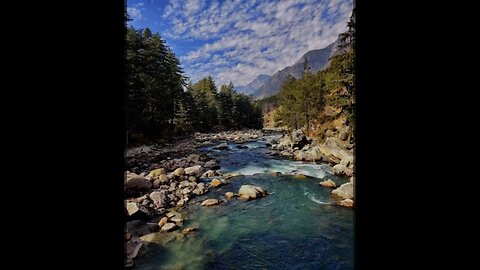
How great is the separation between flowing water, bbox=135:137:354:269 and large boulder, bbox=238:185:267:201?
35cm

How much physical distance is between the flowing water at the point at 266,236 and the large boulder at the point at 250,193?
1.14 feet

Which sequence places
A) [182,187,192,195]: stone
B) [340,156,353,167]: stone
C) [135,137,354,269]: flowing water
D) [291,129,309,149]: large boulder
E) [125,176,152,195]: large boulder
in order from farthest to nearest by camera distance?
[291,129,309,149]: large boulder < [340,156,353,167]: stone < [182,187,192,195]: stone < [125,176,152,195]: large boulder < [135,137,354,269]: flowing water

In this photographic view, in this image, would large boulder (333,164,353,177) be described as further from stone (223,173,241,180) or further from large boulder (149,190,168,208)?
large boulder (149,190,168,208)

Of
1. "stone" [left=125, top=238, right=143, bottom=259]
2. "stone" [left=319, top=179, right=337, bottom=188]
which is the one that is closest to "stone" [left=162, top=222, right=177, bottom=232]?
"stone" [left=125, top=238, right=143, bottom=259]

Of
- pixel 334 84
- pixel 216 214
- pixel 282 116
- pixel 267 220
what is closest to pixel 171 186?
pixel 216 214

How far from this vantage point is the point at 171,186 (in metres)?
12.6

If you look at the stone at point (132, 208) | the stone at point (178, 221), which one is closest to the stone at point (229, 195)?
the stone at point (178, 221)

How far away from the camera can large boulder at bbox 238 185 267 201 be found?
11703 millimetres

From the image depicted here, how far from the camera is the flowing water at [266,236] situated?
690cm

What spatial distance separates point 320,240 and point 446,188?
771 centimetres

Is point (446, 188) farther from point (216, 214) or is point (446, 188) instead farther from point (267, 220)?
point (216, 214)

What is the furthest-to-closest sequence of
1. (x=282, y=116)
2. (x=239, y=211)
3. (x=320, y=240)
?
1. (x=282, y=116)
2. (x=239, y=211)
3. (x=320, y=240)

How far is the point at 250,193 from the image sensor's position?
38.8ft

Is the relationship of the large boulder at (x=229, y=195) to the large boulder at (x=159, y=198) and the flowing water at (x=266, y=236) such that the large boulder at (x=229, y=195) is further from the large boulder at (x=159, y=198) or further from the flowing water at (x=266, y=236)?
the large boulder at (x=159, y=198)
